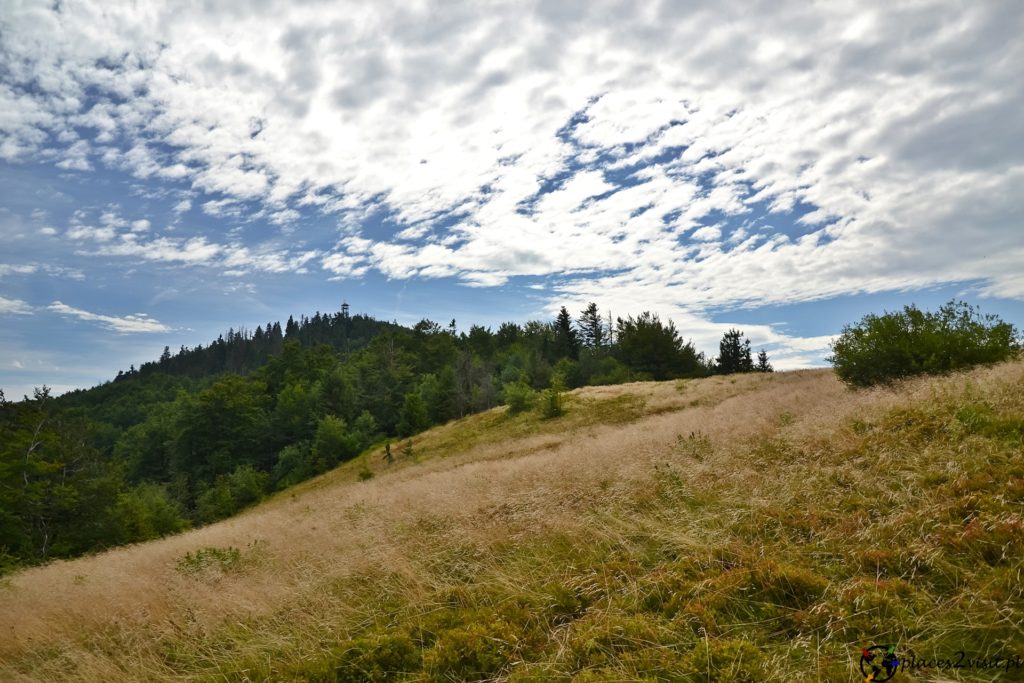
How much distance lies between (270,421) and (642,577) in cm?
7508

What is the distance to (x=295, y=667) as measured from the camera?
15.5ft

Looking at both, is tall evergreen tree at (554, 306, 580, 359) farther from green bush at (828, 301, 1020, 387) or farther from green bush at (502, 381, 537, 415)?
green bush at (828, 301, 1020, 387)

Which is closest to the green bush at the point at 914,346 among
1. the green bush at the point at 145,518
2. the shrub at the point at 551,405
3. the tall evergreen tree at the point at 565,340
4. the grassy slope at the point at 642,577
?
the grassy slope at the point at 642,577

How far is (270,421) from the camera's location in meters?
70.4

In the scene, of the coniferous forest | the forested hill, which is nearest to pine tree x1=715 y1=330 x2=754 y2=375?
the coniferous forest

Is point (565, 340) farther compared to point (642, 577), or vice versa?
point (565, 340)

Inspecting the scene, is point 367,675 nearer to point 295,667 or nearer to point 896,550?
point 295,667

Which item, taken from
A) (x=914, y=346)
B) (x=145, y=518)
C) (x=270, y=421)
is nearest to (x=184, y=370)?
(x=270, y=421)

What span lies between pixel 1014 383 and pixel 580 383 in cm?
5462

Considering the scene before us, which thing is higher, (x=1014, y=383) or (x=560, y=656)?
(x=1014, y=383)

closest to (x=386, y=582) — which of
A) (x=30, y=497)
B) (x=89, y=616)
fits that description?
(x=89, y=616)

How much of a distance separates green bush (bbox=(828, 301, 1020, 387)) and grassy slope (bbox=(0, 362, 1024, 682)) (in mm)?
7368

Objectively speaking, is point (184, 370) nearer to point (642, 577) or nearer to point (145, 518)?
point (145, 518)

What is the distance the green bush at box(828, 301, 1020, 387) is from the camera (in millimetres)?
15461
